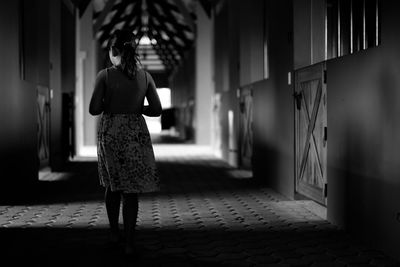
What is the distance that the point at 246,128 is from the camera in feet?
33.4

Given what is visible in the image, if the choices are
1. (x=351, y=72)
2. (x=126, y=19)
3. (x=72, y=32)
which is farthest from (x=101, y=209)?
(x=126, y=19)

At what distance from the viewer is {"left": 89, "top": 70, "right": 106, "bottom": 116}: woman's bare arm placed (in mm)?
3930

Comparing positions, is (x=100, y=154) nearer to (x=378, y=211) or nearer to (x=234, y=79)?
(x=378, y=211)

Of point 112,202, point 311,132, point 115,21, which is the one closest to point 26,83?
point 311,132

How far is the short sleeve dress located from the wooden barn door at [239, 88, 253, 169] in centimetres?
561

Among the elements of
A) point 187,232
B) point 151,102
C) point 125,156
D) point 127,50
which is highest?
point 127,50

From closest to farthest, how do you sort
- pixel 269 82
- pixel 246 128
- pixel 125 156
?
pixel 125 156 → pixel 269 82 → pixel 246 128

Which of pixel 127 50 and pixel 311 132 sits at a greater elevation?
pixel 127 50

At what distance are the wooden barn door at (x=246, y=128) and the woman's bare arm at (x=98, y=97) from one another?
5.62 m

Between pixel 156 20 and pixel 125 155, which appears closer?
pixel 125 155

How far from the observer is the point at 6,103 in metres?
6.59

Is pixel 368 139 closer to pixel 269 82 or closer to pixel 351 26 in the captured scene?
pixel 351 26

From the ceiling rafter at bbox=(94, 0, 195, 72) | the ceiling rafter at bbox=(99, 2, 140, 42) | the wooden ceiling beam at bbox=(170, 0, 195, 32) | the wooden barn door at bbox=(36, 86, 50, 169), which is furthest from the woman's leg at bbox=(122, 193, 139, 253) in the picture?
the ceiling rafter at bbox=(99, 2, 140, 42)

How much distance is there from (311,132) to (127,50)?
2.49 m
